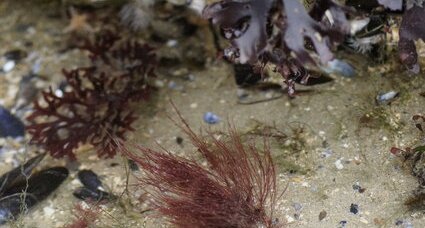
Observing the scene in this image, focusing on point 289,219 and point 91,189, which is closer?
point 289,219

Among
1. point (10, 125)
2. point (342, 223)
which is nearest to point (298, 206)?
point (342, 223)

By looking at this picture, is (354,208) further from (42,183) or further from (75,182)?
(42,183)

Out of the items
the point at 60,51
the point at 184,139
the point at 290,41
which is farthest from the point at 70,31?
the point at 290,41

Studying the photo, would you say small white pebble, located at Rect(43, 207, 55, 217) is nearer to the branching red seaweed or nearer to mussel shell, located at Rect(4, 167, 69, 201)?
mussel shell, located at Rect(4, 167, 69, 201)

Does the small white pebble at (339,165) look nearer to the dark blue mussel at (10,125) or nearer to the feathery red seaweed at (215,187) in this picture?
the feathery red seaweed at (215,187)

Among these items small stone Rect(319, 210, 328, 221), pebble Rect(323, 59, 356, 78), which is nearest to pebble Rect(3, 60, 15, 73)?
pebble Rect(323, 59, 356, 78)

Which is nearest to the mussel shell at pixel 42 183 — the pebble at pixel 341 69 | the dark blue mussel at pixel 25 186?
the dark blue mussel at pixel 25 186

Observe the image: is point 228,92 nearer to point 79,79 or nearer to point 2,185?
point 79,79
